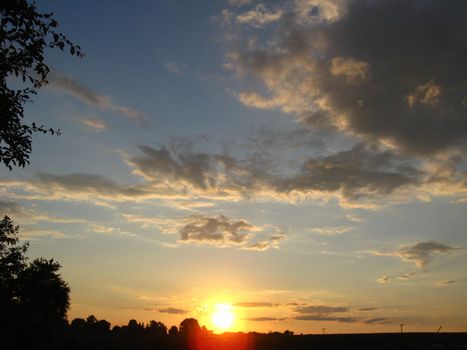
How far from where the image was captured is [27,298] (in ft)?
179

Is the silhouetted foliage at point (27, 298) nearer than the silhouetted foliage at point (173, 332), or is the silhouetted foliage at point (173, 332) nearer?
the silhouetted foliage at point (27, 298)

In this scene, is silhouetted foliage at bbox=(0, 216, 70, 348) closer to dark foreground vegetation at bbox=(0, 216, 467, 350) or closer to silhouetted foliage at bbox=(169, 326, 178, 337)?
dark foreground vegetation at bbox=(0, 216, 467, 350)

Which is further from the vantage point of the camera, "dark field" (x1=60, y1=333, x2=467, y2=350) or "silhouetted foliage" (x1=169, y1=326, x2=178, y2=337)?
"silhouetted foliage" (x1=169, y1=326, x2=178, y2=337)

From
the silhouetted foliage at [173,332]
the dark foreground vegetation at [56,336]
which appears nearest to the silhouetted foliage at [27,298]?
the dark foreground vegetation at [56,336]

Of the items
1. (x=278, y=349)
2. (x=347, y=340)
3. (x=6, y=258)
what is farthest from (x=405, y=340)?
(x=6, y=258)

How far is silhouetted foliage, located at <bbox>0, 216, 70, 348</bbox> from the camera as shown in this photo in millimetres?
43656

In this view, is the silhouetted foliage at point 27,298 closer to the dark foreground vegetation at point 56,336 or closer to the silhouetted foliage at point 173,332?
A: the dark foreground vegetation at point 56,336

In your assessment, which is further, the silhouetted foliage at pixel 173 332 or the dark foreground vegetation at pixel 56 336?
the silhouetted foliage at pixel 173 332

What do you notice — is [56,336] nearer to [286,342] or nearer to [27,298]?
[27,298]

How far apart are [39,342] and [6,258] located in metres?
9.05

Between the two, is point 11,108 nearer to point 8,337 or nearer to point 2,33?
point 2,33

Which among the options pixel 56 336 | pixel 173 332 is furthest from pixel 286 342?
pixel 173 332

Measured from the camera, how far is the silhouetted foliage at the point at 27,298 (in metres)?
43.7

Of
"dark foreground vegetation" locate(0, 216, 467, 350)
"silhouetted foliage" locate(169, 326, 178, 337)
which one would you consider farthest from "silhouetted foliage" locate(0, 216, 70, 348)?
"silhouetted foliage" locate(169, 326, 178, 337)
